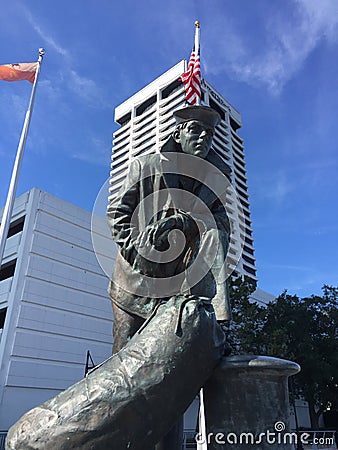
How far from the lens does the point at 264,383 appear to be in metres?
2.17

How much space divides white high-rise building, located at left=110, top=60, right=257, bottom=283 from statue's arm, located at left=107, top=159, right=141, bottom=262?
62.3 meters

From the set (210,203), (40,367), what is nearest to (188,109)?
(210,203)

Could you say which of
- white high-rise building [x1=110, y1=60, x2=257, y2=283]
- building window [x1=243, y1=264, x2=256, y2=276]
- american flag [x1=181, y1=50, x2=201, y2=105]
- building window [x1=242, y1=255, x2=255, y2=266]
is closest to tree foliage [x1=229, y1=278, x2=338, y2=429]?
american flag [x1=181, y1=50, x2=201, y2=105]

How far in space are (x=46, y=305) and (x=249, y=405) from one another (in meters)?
20.6

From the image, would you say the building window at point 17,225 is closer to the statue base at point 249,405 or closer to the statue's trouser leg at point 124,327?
the statue's trouser leg at point 124,327

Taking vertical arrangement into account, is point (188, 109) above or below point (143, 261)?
above

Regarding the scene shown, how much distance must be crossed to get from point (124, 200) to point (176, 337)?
142cm

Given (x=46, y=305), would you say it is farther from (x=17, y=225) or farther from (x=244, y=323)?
(x=244, y=323)

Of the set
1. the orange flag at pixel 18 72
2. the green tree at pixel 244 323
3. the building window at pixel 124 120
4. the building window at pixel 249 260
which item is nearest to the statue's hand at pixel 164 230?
the orange flag at pixel 18 72

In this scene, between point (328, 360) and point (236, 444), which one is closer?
point (236, 444)

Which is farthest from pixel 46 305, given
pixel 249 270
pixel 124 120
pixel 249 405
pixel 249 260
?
pixel 124 120

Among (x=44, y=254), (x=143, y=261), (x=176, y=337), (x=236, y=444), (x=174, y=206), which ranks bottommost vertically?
(x=236, y=444)

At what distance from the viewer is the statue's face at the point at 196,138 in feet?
10.6

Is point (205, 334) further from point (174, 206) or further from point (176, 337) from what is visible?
point (174, 206)
